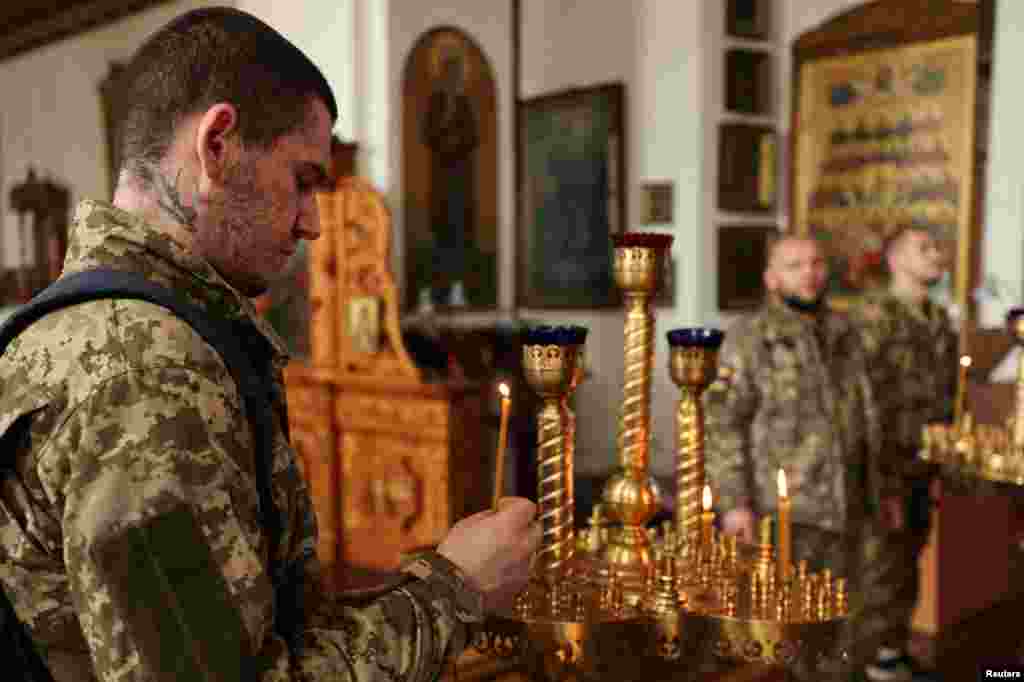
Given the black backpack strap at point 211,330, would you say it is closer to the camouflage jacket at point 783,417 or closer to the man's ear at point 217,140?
the man's ear at point 217,140

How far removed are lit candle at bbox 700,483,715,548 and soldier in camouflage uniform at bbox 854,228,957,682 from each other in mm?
2402

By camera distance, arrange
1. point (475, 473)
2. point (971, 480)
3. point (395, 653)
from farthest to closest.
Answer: point (475, 473) → point (971, 480) → point (395, 653)

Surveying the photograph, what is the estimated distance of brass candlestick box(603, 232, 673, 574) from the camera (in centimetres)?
149

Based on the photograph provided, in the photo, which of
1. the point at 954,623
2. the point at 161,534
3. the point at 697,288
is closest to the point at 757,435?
the point at 954,623

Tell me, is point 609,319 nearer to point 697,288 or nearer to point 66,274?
point 697,288

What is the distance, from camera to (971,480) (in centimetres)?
253

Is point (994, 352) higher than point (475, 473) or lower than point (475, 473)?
higher

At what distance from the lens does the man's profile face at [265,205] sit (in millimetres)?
1040

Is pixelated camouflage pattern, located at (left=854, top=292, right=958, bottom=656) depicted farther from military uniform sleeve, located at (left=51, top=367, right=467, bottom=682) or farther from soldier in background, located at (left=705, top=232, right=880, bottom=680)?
military uniform sleeve, located at (left=51, top=367, right=467, bottom=682)

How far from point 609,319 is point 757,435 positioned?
12.7 feet


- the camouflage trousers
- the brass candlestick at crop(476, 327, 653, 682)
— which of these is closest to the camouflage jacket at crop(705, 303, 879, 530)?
the camouflage trousers

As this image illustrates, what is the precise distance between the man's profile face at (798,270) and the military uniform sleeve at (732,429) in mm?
238

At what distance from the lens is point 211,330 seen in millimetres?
969

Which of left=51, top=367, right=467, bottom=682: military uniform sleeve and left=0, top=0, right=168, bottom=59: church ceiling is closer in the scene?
left=51, top=367, right=467, bottom=682: military uniform sleeve
